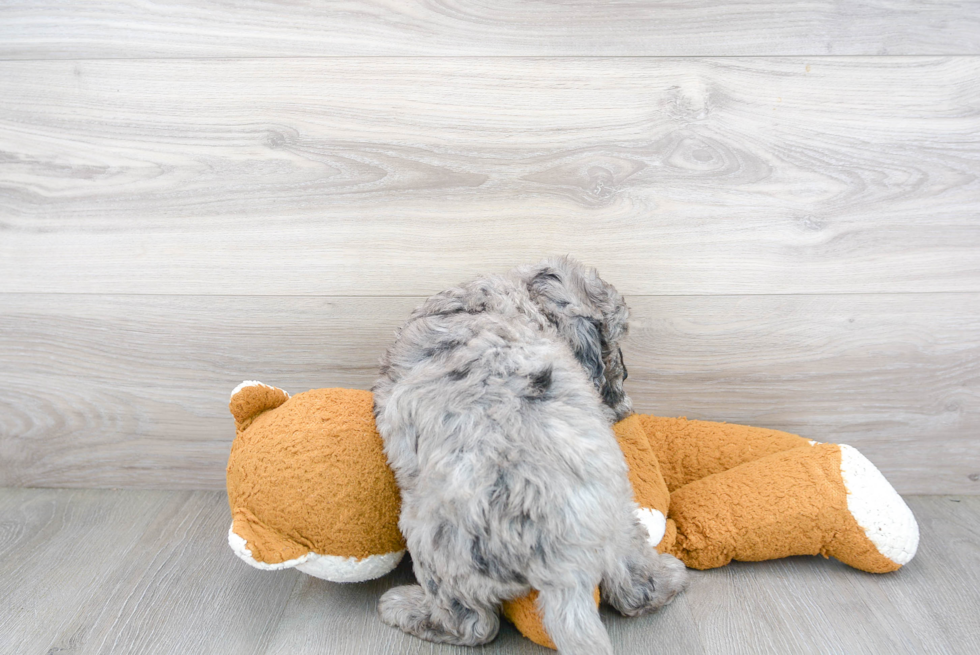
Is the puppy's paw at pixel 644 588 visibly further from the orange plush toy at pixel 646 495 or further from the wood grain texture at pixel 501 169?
the wood grain texture at pixel 501 169

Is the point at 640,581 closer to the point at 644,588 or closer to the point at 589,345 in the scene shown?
the point at 644,588

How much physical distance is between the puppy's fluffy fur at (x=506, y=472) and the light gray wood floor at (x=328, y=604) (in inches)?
3.3

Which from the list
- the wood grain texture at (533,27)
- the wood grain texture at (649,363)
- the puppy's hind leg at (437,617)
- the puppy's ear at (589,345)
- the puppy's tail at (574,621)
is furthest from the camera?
the wood grain texture at (649,363)

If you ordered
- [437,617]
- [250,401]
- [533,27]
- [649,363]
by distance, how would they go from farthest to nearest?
Answer: [649,363] < [533,27] < [250,401] < [437,617]

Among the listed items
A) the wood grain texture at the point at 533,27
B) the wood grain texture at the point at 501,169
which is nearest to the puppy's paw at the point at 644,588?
the wood grain texture at the point at 501,169

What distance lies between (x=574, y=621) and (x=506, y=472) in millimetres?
243

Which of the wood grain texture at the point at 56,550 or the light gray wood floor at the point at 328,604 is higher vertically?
the light gray wood floor at the point at 328,604

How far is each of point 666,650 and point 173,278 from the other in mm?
1351

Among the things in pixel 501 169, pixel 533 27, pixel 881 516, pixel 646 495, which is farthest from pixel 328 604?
pixel 533 27

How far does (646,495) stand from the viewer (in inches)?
55.0

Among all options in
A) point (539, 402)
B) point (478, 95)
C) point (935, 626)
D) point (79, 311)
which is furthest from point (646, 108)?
point (79, 311)

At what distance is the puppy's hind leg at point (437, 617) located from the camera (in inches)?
46.9

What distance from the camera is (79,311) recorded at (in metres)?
1.71

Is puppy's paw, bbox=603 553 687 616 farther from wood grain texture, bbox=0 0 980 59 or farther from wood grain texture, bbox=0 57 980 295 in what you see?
wood grain texture, bbox=0 0 980 59
